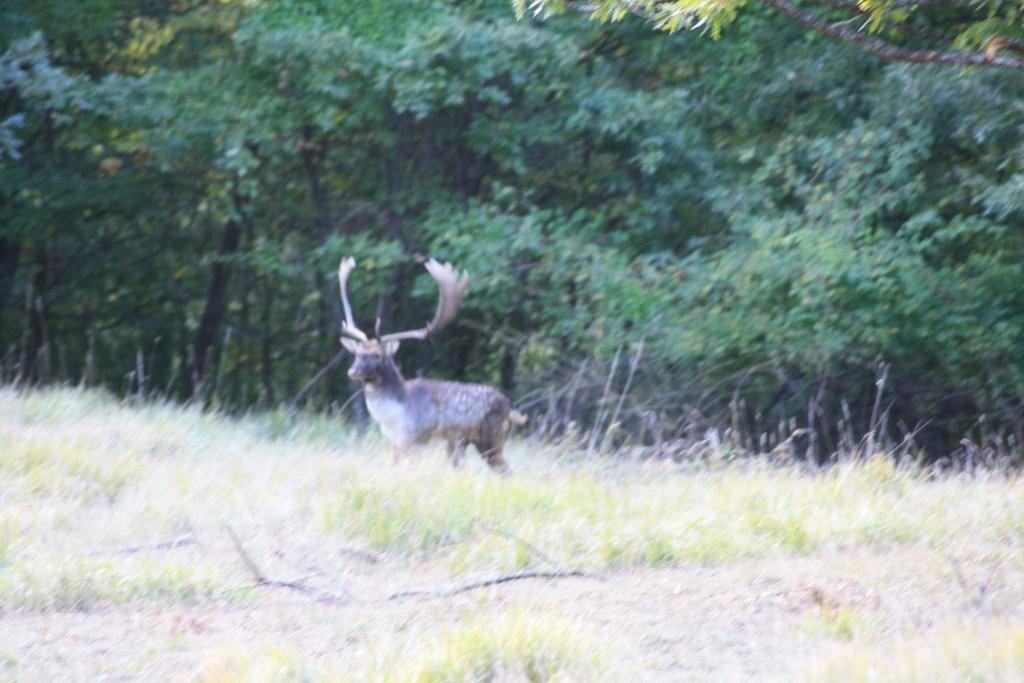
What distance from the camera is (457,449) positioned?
34.6ft

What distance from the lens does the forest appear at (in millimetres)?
13469

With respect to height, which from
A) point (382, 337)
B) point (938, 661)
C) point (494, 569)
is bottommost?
point (494, 569)

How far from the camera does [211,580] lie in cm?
704

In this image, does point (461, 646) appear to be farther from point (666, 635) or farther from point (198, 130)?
point (198, 130)

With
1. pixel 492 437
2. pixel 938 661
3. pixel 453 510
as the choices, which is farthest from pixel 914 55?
pixel 492 437

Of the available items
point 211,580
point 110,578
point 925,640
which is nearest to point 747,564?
point 925,640

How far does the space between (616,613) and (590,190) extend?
11.2 m

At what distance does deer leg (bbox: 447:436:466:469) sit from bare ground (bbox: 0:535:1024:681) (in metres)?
2.83

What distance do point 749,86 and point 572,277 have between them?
2918 millimetres

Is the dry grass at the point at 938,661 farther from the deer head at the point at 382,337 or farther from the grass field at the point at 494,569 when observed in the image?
the deer head at the point at 382,337

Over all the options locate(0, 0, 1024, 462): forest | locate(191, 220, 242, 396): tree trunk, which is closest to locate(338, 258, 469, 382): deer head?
locate(0, 0, 1024, 462): forest

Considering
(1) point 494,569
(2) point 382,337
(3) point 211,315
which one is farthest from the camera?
(3) point 211,315

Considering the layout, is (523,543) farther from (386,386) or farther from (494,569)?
(386,386)

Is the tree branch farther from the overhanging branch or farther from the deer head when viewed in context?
the deer head
